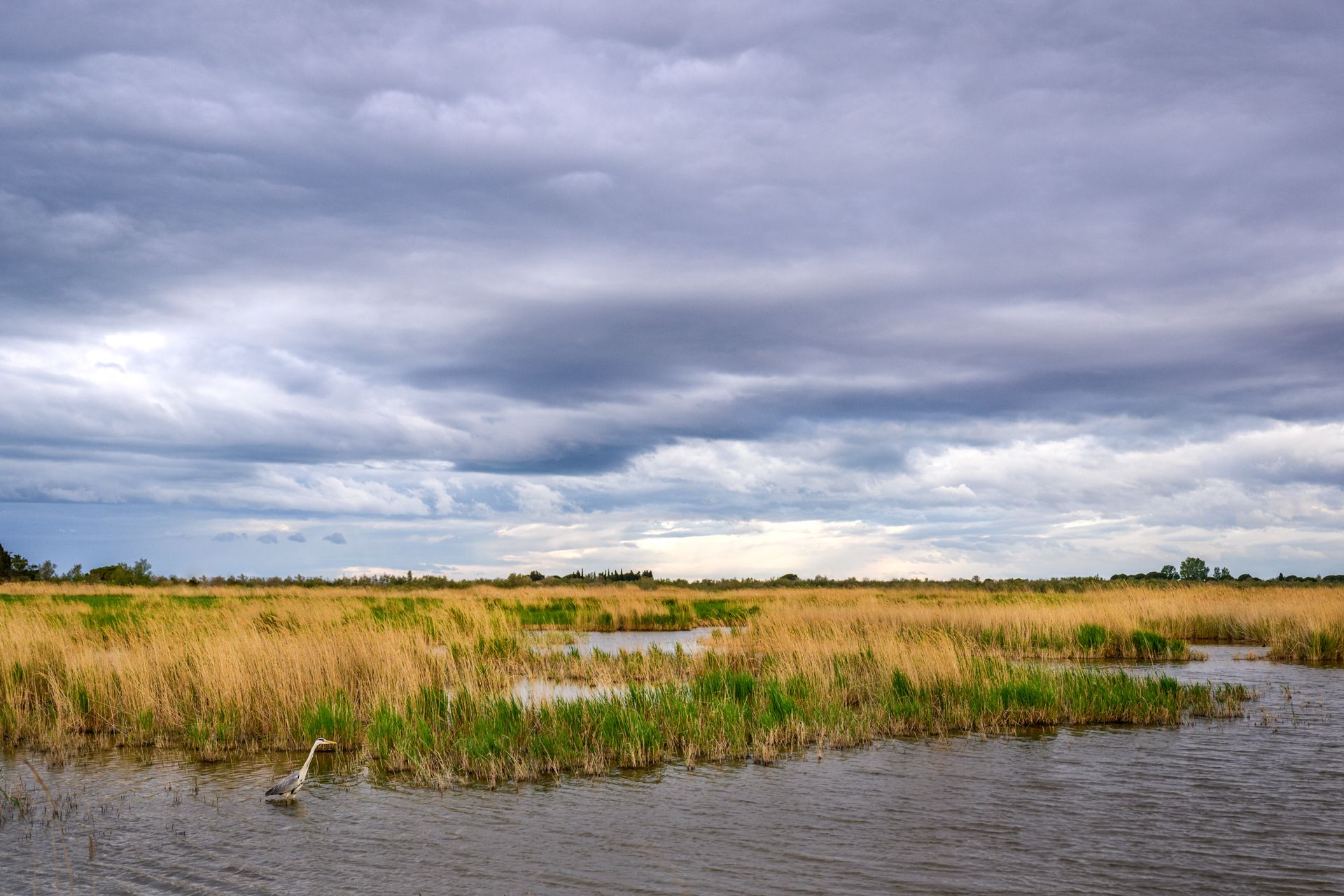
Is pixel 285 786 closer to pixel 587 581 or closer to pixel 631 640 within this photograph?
pixel 631 640

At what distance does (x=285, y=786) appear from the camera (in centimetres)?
957

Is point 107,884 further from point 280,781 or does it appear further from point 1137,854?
point 1137,854

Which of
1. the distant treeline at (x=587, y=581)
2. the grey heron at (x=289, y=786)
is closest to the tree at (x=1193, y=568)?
the distant treeline at (x=587, y=581)

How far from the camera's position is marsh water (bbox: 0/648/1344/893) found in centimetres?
735

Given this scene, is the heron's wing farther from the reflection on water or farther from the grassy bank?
the reflection on water

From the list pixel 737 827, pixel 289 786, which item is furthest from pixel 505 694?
pixel 737 827

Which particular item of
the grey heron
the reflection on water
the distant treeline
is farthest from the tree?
the grey heron

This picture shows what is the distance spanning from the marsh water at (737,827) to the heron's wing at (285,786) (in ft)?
0.48

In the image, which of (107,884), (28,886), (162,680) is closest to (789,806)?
(107,884)

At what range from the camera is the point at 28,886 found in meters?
7.23

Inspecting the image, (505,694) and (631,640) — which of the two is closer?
(505,694)

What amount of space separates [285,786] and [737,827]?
4758 millimetres

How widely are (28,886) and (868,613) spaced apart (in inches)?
1019

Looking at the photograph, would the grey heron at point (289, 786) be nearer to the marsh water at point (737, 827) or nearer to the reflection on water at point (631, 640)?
the marsh water at point (737, 827)
